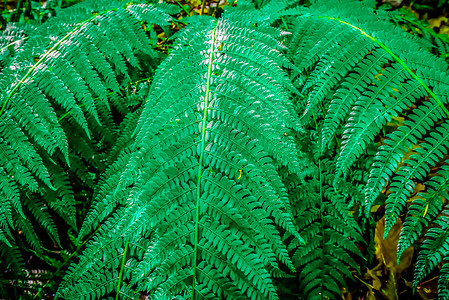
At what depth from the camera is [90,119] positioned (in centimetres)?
148

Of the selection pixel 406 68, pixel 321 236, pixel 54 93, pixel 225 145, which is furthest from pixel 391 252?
pixel 54 93

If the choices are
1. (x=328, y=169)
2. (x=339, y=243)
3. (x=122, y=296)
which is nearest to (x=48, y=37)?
(x=122, y=296)

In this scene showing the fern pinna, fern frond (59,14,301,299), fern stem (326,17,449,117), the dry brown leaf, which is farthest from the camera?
the dry brown leaf

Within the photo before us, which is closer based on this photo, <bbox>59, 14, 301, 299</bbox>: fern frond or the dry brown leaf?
<bbox>59, 14, 301, 299</bbox>: fern frond

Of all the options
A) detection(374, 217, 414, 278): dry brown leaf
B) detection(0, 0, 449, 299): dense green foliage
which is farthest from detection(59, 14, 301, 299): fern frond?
detection(374, 217, 414, 278): dry brown leaf

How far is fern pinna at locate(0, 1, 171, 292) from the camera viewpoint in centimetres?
108

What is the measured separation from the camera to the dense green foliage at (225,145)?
2.74ft

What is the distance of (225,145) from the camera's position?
90cm

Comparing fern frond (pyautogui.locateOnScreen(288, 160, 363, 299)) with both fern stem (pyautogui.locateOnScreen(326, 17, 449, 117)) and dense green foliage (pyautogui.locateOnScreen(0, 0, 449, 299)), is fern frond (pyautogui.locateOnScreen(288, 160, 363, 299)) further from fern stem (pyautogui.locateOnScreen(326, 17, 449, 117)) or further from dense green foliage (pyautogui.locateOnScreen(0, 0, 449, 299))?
fern stem (pyautogui.locateOnScreen(326, 17, 449, 117))

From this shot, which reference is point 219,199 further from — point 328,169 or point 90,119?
point 90,119

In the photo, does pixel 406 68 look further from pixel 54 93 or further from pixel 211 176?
pixel 54 93

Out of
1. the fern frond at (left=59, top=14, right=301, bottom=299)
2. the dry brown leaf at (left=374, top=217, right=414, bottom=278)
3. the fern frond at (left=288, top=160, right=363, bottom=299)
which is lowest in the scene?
the dry brown leaf at (left=374, top=217, right=414, bottom=278)

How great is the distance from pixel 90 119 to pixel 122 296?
0.85 meters

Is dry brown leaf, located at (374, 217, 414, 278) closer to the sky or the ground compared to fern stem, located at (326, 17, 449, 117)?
closer to the ground
